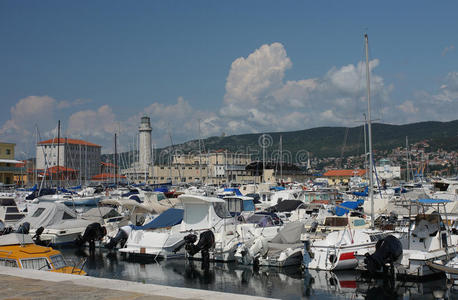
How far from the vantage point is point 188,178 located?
14550 centimetres

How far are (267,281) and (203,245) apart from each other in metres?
4.89

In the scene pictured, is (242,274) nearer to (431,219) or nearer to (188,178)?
(431,219)

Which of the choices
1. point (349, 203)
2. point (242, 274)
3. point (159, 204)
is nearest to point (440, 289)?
point (242, 274)

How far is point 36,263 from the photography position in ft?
56.7

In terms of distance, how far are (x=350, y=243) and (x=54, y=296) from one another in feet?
46.5

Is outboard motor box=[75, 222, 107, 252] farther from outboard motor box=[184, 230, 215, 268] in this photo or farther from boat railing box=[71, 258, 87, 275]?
boat railing box=[71, 258, 87, 275]

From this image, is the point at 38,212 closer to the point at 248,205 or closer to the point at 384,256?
the point at 248,205

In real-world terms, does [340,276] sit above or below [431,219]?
below

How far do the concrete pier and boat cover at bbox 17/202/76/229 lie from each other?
20.0 m

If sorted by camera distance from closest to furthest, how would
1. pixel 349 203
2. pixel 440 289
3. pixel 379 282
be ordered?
pixel 440 289 → pixel 379 282 → pixel 349 203

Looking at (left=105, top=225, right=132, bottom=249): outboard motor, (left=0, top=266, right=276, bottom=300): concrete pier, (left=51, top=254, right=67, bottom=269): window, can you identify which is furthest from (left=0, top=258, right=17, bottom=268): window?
(left=105, top=225, right=132, bottom=249): outboard motor

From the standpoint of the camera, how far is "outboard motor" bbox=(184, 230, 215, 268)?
24.1m

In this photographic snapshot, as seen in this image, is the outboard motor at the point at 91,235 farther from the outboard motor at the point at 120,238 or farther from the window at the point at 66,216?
the window at the point at 66,216

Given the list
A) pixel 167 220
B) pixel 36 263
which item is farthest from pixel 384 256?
pixel 167 220
